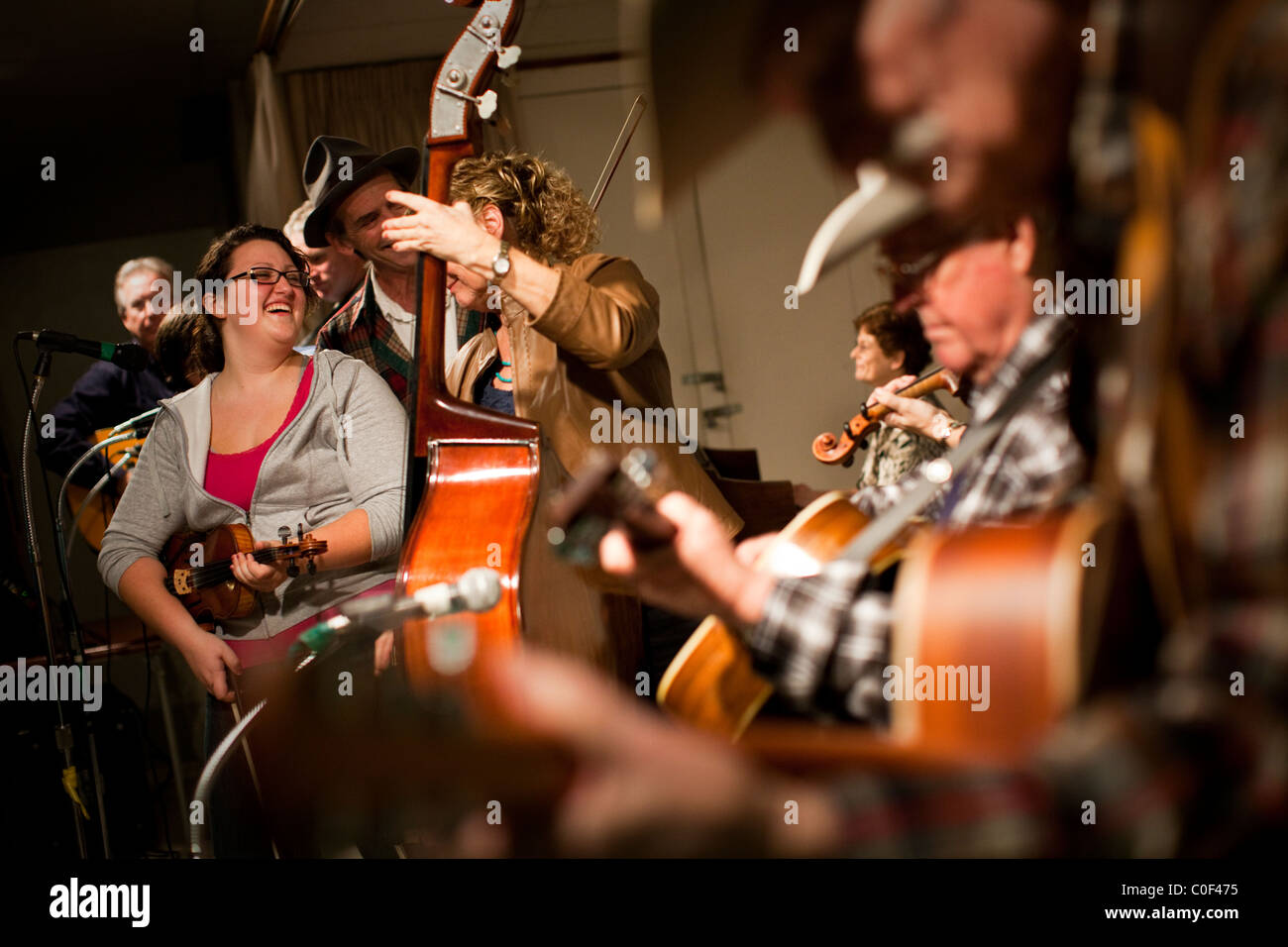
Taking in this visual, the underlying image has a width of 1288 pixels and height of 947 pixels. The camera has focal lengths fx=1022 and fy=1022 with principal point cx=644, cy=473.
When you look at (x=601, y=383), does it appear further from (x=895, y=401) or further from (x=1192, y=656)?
(x=1192, y=656)

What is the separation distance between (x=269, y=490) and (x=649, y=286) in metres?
0.67

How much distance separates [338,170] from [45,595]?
89cm

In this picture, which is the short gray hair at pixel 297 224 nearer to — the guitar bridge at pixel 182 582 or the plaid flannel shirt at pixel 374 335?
the plaid flannel shirt at pixel 374 335

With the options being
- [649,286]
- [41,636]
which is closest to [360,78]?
[649,286]

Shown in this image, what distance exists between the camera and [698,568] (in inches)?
A: 40.7

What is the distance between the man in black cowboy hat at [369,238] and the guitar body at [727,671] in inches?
26.1

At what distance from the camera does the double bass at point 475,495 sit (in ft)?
4.49

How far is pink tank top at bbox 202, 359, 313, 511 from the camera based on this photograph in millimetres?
1598

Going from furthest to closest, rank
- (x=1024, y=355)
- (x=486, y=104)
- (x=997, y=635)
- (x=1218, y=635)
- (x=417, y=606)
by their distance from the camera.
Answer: (x=486, y=104), (x=417, y=606), (x=1024, y=355), (x=997, y=635), (x=1218, y=635)

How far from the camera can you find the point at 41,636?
5.75ft

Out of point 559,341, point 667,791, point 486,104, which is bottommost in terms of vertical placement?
point 667,791

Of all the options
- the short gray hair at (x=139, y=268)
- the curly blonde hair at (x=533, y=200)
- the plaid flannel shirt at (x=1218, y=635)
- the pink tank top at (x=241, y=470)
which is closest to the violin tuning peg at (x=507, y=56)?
the curly blonde hair at (x=533, y=200)

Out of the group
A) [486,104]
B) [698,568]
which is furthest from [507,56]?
[698,568]
